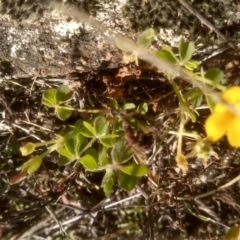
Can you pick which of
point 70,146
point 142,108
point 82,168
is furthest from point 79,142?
point 82,168

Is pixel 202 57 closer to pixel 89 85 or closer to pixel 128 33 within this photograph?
pixel 128 33

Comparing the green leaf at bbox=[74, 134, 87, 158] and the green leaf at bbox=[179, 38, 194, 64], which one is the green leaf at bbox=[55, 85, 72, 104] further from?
the green leaf at bbox=[179, 38, 194, 64]

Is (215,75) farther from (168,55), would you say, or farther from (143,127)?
(143,127)

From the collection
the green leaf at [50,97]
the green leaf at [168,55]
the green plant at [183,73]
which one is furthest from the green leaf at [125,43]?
the green leaf at [50,97]

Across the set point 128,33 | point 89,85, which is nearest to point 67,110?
point 89,85

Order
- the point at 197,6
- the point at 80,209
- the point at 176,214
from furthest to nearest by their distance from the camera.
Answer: the point at 80,209
the point at 176,214
the point at 197,6

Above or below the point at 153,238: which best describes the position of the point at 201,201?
above

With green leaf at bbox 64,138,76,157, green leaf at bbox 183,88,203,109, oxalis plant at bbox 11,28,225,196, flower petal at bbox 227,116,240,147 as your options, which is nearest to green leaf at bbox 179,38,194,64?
oxalis plant at bbox 11,28,225,196
